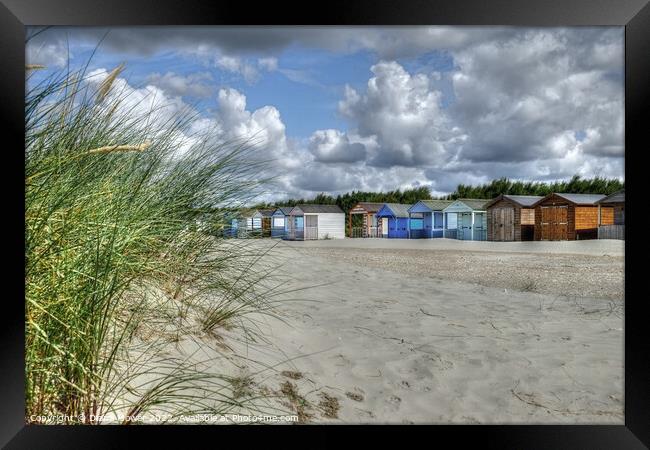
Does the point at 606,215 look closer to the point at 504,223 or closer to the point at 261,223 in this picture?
the point at 504,223

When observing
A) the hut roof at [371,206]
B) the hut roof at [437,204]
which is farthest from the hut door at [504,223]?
the hut roof at [371,206]

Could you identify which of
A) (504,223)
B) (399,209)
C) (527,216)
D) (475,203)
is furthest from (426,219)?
(527,216)

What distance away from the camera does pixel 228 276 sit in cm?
229

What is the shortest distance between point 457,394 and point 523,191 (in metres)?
7.65

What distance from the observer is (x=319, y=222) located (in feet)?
26.8

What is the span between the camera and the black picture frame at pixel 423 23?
132 centimetres

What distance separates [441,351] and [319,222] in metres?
5.71

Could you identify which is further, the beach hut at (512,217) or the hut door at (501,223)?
the hut door at (501,223)

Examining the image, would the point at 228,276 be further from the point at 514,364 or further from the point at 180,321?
A: the point at 514,364

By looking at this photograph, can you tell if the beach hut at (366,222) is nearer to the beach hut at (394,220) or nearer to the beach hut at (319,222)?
the beach hut at (394,220)

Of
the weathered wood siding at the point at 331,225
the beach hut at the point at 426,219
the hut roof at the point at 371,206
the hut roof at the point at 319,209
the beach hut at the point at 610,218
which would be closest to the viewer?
the beach hut at the point at 610,218

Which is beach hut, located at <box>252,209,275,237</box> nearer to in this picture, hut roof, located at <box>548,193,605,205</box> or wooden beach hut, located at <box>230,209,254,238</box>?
wooden beach hut, located at <box>230,209,254,238</box>

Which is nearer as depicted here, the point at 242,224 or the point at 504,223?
the point at 242,224
